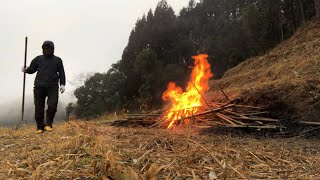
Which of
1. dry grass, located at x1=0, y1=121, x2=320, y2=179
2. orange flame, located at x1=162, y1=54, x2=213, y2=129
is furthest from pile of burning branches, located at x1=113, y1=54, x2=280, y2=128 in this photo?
dry grass, located at x1=0, y1=121, x2=320, y2=179

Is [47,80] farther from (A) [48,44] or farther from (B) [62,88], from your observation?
(A) [48,44]

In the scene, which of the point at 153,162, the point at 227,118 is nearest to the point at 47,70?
the point at 227,118

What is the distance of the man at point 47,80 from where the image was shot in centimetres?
814

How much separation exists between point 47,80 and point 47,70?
226 mm

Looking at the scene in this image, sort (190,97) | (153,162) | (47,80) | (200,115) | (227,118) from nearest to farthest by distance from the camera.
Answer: (153,162)
(227,118)
(47,80)
(200,115)
(190,97)

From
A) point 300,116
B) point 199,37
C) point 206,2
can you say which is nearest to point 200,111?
point 300,116

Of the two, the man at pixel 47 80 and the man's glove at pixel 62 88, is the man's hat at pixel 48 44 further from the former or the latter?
the man's glove at pixel 62 88

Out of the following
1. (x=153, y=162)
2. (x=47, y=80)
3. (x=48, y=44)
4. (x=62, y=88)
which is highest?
(x=48, y=44)

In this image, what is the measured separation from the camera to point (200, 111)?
8.79 m

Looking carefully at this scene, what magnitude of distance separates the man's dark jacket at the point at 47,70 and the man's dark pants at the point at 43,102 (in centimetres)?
12

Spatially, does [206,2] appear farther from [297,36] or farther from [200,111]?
[200,111]

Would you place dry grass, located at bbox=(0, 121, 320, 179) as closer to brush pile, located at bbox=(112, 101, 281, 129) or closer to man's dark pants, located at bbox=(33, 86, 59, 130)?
brush pile, located at bbox=(112, 101, 281, 129)

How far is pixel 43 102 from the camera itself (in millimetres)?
8297

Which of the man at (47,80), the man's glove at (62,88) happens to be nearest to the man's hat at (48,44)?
the man at (47,80)
